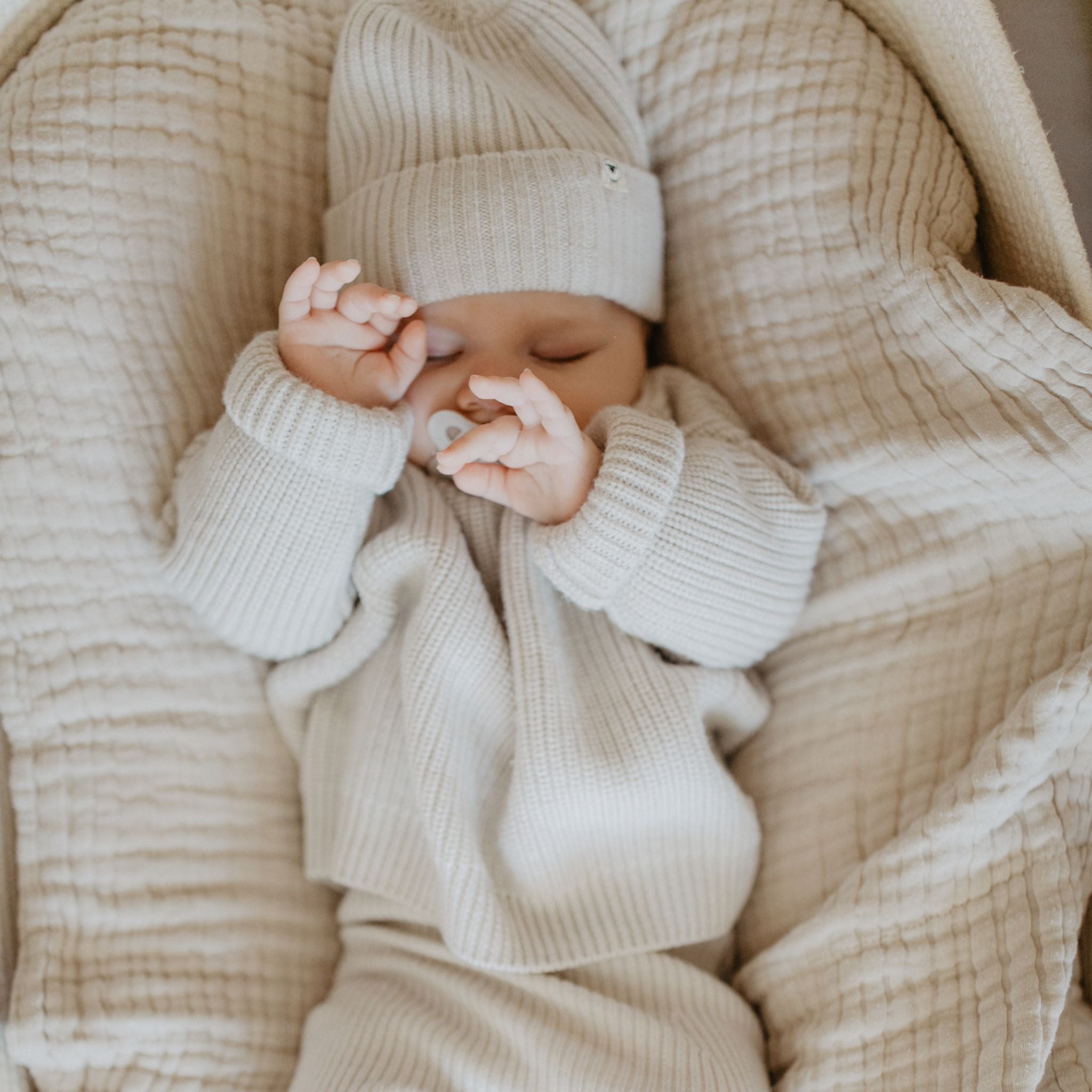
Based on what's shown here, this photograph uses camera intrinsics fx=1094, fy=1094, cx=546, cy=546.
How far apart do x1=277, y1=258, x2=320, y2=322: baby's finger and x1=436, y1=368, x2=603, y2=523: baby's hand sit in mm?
191

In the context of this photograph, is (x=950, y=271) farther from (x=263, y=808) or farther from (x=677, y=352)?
(x=263, y=808)

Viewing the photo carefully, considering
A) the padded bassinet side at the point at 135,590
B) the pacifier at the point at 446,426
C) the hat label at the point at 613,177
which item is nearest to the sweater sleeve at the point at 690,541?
the pacifier at the point at 446,426

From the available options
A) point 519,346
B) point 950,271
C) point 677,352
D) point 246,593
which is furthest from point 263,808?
point 950,271

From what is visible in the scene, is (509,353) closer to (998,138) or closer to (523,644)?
(523,644)

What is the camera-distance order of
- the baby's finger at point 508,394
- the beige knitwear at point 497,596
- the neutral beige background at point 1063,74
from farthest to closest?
the neutral beige background at point 1063,74, the beige knitwear at point 497,596, the baby's finger at point 508,394

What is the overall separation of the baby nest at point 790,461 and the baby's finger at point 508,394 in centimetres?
34

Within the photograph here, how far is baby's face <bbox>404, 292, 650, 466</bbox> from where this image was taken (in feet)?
3.63

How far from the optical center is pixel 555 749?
1.03 meters

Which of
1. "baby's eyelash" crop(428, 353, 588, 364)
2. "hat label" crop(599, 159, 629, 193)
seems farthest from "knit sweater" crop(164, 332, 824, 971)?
"hat label" crop(599, 159, 629, 193)

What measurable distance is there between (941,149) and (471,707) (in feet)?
2.50

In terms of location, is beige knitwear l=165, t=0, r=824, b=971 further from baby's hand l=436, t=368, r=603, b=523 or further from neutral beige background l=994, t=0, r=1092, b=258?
neutral beige background l=994, t=0, r=1092, b=258

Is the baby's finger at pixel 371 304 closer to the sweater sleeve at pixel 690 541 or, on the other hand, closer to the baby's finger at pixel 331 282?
the baby's finger at pixel 331 282

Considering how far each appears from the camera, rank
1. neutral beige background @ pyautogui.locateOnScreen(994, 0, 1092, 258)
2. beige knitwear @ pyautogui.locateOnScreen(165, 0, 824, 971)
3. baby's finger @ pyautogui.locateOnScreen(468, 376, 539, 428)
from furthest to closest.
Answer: neutral beige background @ pyautogui.locateOnScreen(994, 0, 1092, 258) < beige knitwear @ pyautogui.locateOnScreen(165, 0, 824, 971) < baby's finger @ pyautogui.locateOnScreen(468, 376, 539, 428)

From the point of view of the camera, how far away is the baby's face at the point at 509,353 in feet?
3.63
